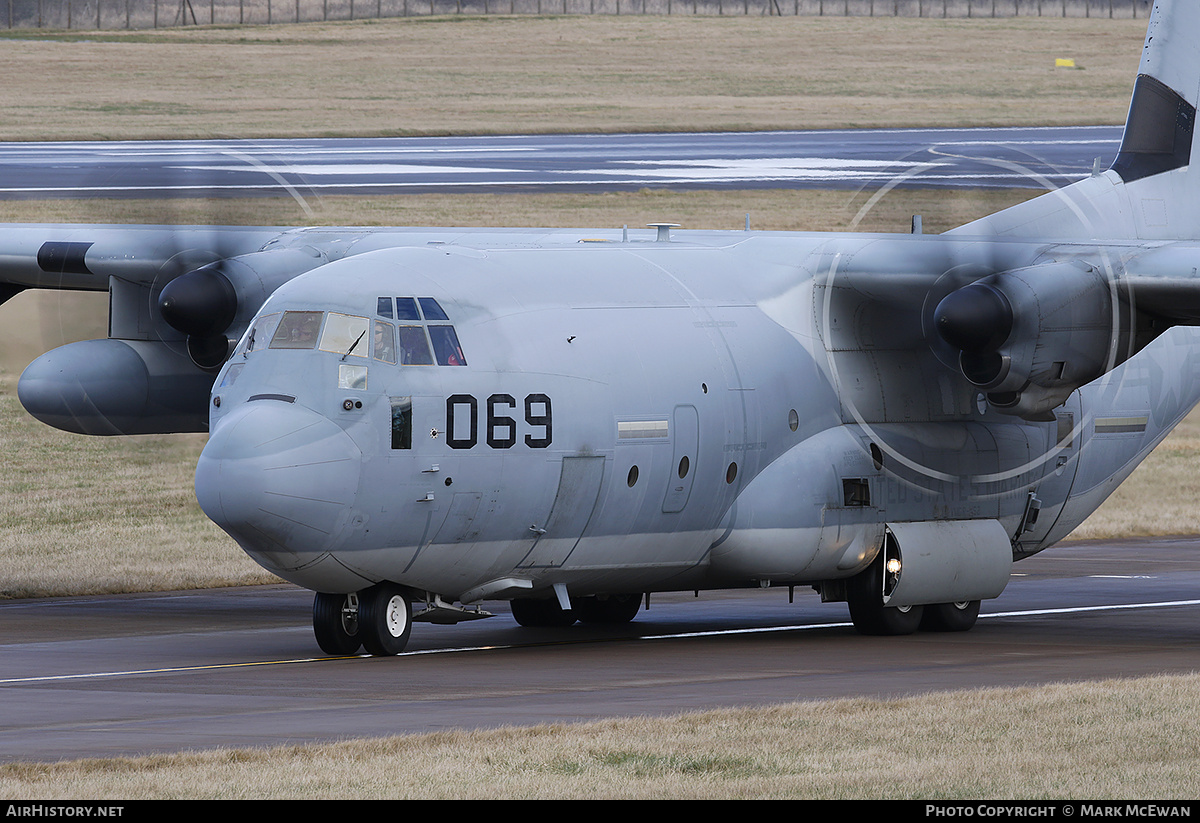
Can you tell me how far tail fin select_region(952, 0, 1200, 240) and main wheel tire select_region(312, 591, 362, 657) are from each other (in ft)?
34.2

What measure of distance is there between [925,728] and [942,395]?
7882 millimetres

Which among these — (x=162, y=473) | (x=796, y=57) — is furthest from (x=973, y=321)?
(x=796, y=57)

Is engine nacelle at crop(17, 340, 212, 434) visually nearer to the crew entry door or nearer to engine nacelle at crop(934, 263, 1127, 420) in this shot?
the crew entry door

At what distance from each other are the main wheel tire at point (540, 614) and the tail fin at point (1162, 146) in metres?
7.86

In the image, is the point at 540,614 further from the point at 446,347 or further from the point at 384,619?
the point at 446,347

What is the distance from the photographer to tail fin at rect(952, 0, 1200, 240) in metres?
23.8

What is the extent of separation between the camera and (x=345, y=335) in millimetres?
17625

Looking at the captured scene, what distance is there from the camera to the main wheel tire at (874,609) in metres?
21.3

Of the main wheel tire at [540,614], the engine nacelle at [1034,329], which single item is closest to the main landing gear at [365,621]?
the main wheel tire at [540,614]

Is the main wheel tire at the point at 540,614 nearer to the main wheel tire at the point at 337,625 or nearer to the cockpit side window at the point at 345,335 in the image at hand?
the main wheel tire at the point at 337,625

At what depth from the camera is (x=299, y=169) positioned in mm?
57469

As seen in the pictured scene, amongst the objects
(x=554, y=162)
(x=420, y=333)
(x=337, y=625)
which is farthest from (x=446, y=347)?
(x=554, y=162)

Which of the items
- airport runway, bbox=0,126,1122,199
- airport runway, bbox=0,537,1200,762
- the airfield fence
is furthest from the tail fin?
the airfield fence

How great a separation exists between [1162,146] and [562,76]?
61414 millimetres
